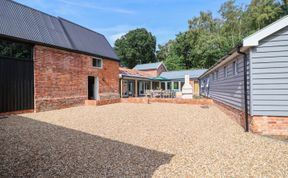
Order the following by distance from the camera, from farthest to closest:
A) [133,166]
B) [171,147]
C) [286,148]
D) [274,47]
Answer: [274,47] < [171,147] < [286,148] < [133,166]

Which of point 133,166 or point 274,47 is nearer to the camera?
point 133,166

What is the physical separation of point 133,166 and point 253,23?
38066mm

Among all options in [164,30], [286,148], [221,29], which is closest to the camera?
[286,148]

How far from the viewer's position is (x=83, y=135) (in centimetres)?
610

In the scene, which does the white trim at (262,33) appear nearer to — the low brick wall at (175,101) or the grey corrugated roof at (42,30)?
the low brick wall at (175,101)

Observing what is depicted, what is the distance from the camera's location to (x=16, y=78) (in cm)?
1015

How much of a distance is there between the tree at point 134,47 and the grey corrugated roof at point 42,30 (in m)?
32.0

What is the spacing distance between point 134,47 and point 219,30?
68.0ft

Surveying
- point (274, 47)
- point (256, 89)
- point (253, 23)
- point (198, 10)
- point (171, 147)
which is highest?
point (198, 10)

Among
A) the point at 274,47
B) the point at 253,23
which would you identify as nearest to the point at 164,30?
the point at 253,23

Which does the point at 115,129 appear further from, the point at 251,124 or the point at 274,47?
the point at 274,47

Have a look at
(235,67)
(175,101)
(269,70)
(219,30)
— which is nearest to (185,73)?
(219,30)

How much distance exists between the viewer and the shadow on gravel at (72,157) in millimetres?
3439

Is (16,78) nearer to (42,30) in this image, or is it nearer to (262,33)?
(42,30)
